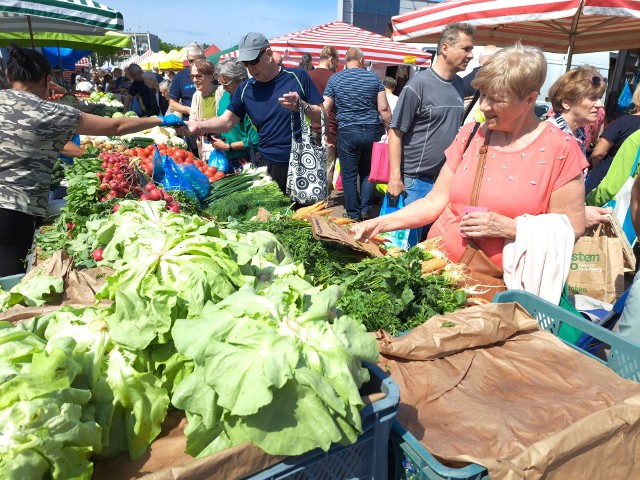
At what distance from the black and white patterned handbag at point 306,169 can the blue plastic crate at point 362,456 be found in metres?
3.30

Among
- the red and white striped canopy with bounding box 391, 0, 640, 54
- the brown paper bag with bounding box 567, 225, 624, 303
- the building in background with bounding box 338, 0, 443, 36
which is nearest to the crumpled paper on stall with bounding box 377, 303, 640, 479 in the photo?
the brown paper bag with bounding box 567, 225, 624, 303

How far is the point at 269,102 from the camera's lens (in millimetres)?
4461

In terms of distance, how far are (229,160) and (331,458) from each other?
4.95 meters

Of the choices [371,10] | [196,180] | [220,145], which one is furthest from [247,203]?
[371,10]

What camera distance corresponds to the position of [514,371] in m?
1.67

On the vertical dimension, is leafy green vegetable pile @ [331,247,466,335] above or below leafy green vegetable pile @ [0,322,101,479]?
below

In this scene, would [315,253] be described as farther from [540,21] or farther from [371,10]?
[371,10]

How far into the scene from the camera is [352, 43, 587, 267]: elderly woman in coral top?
2.19 meters

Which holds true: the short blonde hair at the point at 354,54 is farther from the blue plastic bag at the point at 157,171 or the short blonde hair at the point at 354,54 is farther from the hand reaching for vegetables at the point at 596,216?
the hand reaching for vegetables at the point at 596,216

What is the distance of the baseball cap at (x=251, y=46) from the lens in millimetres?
4102

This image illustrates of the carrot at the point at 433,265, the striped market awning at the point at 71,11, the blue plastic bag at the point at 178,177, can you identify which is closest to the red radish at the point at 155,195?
the blue plastic bag at the point at 178,177

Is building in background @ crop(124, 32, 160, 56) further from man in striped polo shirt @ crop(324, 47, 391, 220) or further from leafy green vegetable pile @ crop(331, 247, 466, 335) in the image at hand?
leafy green vegetable pile @ crop(331, 247, 466, 335)

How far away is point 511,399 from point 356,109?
178 inches

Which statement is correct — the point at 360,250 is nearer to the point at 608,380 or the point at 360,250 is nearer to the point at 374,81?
the point at 608,380
